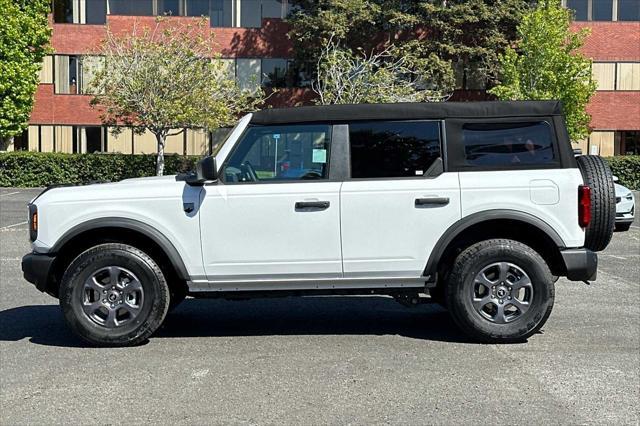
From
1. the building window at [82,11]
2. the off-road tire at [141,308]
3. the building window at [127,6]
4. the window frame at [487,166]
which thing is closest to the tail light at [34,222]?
the off-road tire at [141,308]

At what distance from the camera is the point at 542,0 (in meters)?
34.1

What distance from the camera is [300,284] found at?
642cm

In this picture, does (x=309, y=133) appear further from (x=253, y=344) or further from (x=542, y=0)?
(x=542, y=0)

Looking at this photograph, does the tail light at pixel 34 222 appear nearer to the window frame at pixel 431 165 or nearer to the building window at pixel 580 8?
the window frame at pixel 431 165

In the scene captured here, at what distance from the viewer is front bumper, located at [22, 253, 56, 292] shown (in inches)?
251

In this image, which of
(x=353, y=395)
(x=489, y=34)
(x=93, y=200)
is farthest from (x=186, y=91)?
(x=353, y=395)

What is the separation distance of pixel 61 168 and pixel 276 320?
1041 inches

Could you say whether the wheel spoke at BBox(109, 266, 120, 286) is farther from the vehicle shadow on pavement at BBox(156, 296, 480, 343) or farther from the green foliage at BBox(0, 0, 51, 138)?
the green foliage at BBox(0, 0, 51, 138)

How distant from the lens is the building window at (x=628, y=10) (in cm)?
3897

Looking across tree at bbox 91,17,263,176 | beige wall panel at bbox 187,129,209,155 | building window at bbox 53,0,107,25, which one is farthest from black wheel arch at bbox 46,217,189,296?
building window at bbox 53,0,107,25

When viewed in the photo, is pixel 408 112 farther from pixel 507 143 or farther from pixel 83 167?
pixel 83 167

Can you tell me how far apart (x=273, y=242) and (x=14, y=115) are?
31.4 meters

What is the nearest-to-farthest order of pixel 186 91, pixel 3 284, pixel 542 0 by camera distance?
pixel 3 284 < pixel 186 91 < pixel 542 0

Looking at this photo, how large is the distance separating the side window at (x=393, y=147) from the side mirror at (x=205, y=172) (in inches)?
45.4
